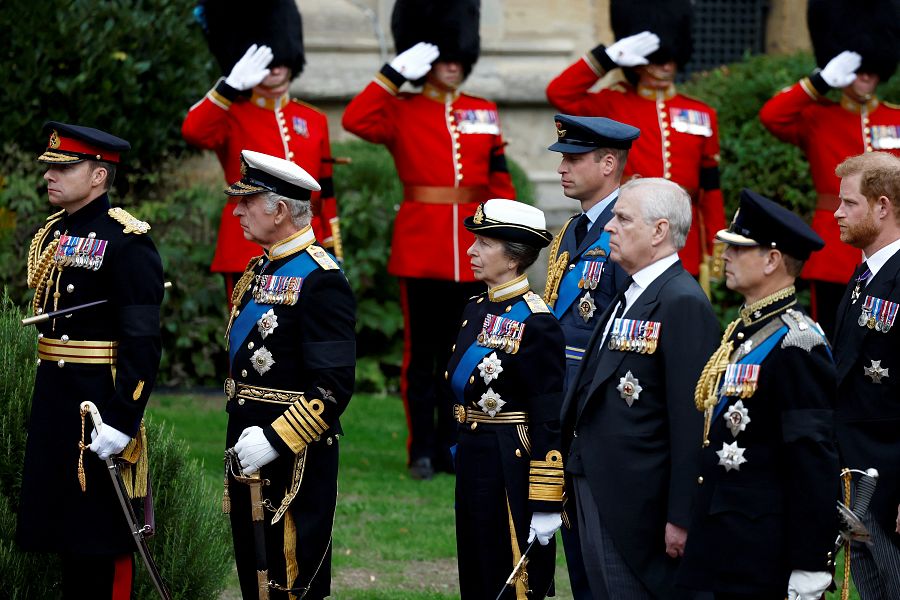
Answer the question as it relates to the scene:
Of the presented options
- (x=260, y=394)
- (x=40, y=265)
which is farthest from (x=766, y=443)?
(x=40, y=265)

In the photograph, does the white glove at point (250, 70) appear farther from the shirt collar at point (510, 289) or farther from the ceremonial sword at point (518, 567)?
the ceremonial sword at point (518, 567)

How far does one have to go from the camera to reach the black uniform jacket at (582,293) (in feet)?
19.2

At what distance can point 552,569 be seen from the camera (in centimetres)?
543

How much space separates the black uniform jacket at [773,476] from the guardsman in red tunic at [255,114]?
4.11m

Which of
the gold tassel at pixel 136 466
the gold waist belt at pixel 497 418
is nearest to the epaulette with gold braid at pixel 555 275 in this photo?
the gold waist belt at pixel 497 418

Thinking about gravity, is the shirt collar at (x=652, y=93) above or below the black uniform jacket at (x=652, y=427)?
above


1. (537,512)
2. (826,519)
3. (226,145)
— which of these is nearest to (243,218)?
(537,512)

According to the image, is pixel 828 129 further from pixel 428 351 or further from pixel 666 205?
pixel 666 205

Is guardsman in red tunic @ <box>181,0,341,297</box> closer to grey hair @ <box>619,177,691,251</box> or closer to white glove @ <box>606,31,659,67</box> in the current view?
white glove @ <box>606,31,659,67</box>

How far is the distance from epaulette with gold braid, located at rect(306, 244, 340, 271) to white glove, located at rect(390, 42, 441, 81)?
3227mm

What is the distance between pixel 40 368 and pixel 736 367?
2496 millimetres

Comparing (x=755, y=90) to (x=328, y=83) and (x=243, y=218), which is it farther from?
(x=243, y=218)

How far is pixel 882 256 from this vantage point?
562cm

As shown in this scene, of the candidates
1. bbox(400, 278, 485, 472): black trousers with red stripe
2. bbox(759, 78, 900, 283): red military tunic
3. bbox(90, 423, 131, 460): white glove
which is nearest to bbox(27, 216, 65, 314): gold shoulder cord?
bbox(90, 423, 131, 460): white glove
